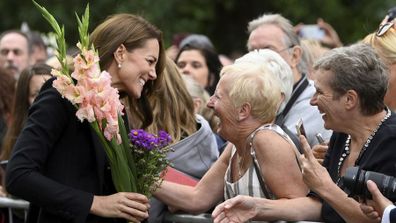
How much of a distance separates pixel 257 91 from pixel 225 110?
0.21 m

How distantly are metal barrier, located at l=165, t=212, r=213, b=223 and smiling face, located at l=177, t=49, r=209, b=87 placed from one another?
125 inches

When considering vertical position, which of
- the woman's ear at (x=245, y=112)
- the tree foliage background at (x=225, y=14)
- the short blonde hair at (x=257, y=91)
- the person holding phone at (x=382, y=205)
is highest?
the short blonde hair at (x=257, y=91)

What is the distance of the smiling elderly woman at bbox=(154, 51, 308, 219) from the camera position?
18.0 ft

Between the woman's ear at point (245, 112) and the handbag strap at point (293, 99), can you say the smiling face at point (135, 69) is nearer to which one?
the woman's ear at point (245, 112)

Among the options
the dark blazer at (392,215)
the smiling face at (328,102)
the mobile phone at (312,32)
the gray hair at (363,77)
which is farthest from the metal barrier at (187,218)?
the mobile phone at (312,32)

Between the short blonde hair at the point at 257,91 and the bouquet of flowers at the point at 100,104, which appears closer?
the bouquet of flowers at the point at 100,104

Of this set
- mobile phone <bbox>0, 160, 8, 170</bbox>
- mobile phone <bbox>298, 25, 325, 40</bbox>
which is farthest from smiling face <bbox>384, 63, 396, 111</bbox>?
mobile phone <bbox>298, 25, 325, 40</bbox>

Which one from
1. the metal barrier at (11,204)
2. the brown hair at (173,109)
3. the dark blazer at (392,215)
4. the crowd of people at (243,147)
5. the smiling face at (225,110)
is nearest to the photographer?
the dark blazer at (392,215)

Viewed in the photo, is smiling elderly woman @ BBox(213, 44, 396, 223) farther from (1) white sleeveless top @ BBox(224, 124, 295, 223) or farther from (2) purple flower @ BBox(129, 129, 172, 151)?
(2) purple flower @ BBox(129, 129, 172, 151)

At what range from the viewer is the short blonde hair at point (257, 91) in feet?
18.5

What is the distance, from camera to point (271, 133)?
18.1 ft

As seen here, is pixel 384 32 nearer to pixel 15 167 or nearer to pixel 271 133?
pixel 271 133

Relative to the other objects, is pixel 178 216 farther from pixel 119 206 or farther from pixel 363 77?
pixel 363 77

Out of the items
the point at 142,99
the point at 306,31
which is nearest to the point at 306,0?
the point at 306,31
